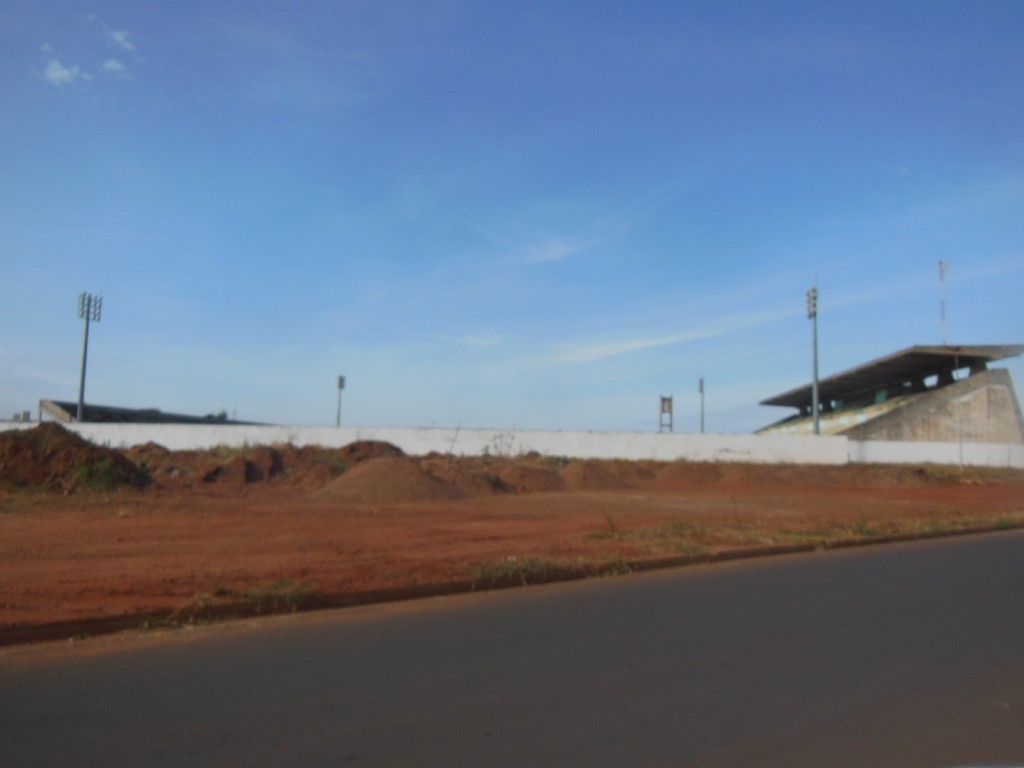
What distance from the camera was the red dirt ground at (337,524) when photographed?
9461 millimetres

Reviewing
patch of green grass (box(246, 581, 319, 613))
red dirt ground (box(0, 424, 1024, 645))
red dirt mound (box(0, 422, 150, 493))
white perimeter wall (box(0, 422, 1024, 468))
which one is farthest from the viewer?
white perimeter wall (box(0, 422, 1024, 468))

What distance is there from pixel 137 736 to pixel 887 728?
187 inches

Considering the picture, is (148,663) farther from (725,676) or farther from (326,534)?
(326,534)

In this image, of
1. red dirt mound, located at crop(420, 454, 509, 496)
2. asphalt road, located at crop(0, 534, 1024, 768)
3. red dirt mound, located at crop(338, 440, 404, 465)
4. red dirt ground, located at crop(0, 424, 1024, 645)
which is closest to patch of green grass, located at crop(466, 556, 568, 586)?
red dirt ground, located at crop(0, 424, 1024, 645)

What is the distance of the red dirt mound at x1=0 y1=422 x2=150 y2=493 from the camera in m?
22.3

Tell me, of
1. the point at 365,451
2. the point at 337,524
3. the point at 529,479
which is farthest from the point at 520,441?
the point at 337,524

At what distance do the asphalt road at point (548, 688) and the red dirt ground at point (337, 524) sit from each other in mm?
1249

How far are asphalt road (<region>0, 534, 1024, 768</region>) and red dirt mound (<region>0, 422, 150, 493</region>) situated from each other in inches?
667

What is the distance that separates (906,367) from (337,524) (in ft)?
188

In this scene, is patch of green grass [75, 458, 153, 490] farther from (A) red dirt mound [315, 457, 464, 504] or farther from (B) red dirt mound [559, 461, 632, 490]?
(B) red dirt mound [559, 461, 632, 490]

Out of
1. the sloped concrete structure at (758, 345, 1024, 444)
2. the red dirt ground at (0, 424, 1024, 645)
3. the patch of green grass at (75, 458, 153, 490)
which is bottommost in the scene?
Result: the red dirt ground at (0, 424, 1024, 645)

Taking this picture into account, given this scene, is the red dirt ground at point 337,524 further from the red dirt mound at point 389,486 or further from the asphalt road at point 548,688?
the asphalt road at point 548,688

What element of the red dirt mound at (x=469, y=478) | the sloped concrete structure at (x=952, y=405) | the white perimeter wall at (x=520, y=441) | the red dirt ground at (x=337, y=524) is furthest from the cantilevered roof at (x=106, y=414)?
the sloped concrete structure at (x=952, y=405)

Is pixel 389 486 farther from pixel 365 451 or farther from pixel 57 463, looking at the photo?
pixel 365 451
